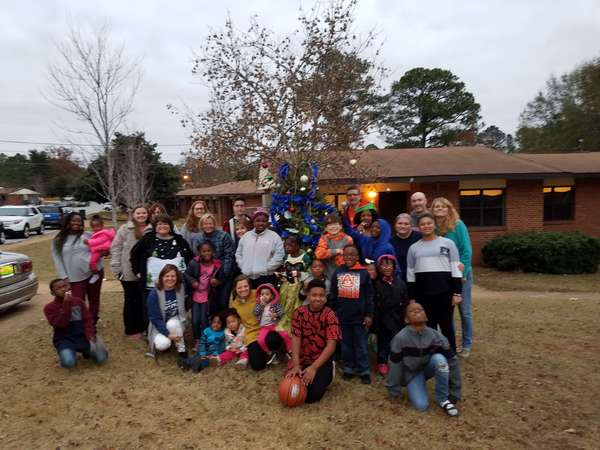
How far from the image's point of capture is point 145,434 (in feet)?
11.4

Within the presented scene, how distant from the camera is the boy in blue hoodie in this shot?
166 inches

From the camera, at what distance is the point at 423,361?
3.76 metres

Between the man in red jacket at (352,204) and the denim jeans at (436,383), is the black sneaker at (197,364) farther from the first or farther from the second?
the man in red jacket at (352,204)

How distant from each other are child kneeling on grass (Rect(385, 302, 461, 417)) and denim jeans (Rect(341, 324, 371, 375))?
47 centimetres

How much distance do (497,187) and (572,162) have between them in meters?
4.23

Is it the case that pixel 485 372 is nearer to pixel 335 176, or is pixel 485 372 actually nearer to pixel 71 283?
pixel 71 283

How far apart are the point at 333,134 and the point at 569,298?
21.4 ft

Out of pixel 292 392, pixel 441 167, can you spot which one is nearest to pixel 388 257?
pixel 292 392

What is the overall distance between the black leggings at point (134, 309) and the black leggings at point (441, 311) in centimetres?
Result: 365

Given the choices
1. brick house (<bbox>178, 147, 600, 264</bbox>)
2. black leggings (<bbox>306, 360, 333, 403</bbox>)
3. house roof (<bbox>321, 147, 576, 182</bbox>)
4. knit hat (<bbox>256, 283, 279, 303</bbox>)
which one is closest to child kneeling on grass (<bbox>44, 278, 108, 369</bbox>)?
knit hat (<bbox>256, 283, 279, 303</bbox>)

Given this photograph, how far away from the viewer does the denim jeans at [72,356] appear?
4633 mm

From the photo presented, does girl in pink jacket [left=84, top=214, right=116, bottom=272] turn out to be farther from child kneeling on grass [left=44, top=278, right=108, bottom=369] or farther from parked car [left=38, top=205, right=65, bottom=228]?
parked car [left=38, top=205, right=65, bottom=228]

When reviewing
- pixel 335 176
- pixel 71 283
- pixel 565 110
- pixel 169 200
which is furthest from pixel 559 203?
pixel 169 200

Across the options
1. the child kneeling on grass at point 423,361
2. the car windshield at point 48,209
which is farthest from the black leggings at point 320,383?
the car windshield at point 48,209
